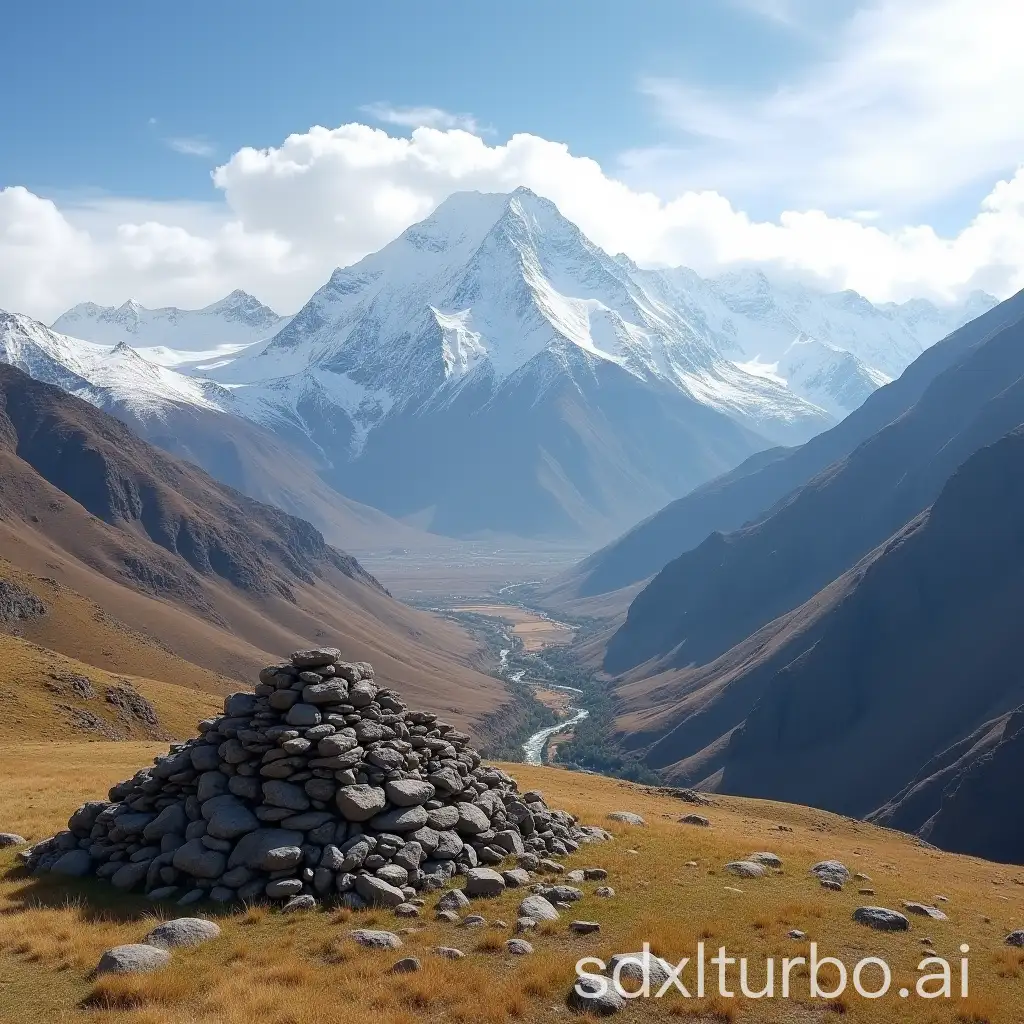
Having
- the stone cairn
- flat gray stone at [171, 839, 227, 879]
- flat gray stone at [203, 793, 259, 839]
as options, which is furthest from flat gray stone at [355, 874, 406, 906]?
flat gray stone at [171, 839, 227, 879]

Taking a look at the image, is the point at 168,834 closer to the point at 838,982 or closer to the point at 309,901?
the point at 309,901

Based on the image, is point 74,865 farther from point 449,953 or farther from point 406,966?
point 449,953

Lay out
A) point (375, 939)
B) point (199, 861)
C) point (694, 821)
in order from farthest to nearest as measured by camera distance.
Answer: point (694, 821)
point (199, 861)
point (375, 939)

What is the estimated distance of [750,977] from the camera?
2156cm

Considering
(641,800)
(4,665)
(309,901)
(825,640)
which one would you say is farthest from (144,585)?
(309,901)

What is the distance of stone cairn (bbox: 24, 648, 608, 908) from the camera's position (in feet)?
87.1

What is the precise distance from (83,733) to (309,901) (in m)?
64.3

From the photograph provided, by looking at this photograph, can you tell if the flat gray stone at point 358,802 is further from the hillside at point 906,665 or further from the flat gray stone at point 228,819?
the hillside at point 906,665

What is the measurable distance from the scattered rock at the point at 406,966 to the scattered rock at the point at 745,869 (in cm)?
1445

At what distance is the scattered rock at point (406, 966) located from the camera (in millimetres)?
21125

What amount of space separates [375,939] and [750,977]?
945 centimetres

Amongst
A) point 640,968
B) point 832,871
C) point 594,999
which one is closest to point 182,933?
point 594,999

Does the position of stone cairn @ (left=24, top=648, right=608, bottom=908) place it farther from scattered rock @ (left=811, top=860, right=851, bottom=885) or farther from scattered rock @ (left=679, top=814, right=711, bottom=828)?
scattered rock @ (left=679, top=814, right=711, bottom=828)

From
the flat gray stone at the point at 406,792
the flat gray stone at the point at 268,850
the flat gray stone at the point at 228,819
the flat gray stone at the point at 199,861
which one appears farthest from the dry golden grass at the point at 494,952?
the flat gray stone at the point at 406,792
